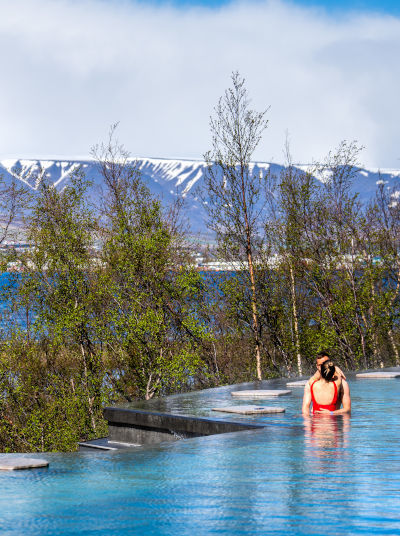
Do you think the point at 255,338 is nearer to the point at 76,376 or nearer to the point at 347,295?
the point at 347,295

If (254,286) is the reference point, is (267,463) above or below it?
below

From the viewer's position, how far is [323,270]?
24.4 metres

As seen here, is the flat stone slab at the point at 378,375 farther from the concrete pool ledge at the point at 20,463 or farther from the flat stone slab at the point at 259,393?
the concrete pool ledge at the point at 20,463

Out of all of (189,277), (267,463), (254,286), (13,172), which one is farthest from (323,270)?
(267,463)

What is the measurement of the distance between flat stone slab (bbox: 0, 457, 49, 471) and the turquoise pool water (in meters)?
0.13

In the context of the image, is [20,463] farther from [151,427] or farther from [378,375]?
[378,375]

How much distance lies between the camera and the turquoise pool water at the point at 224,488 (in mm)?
A: 3832

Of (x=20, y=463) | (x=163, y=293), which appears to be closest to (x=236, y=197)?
(x=163, y=293)

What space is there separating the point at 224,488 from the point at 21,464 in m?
2.03

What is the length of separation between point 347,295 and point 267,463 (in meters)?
19.2

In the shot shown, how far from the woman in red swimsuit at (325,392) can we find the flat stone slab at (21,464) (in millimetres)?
3967

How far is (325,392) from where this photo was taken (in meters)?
9.14

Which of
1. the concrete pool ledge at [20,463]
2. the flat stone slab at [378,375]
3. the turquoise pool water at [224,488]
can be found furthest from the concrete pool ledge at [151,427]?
the flat stone slab at [378,375]

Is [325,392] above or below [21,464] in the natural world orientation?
above
